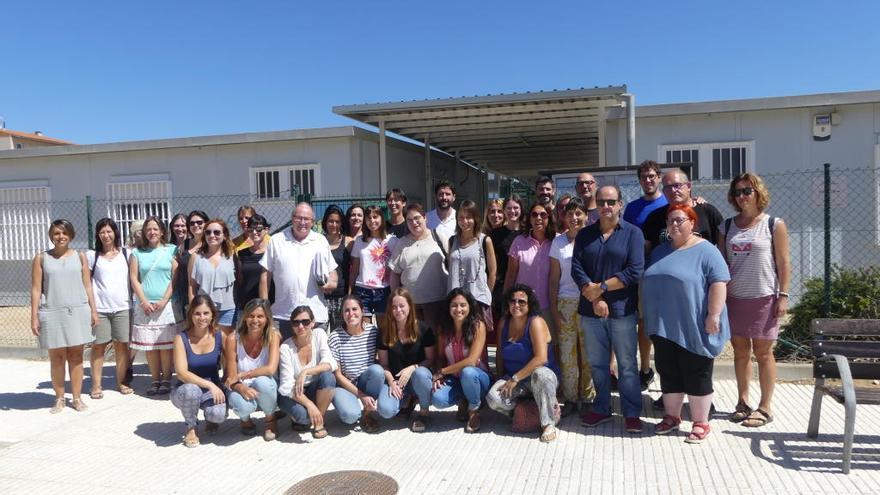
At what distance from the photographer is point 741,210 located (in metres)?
4.56

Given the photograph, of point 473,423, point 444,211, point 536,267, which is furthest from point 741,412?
point 444,211

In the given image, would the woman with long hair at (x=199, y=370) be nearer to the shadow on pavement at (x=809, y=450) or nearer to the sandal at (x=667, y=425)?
the sandal at (x=667, y=425)

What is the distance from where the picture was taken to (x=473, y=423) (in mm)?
4668

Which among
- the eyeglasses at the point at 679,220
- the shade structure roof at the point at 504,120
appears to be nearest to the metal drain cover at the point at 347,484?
the eyeglasses at the point at 679,220

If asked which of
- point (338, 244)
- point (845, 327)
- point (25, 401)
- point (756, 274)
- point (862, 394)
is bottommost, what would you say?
point (25, 401)

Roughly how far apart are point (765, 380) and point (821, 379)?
42cm

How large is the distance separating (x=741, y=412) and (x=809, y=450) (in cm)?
64

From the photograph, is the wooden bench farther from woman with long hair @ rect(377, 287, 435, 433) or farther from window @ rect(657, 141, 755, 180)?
window @ rect(657, 141, 755, 180)

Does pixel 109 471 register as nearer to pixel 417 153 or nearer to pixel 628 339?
pixel 628 339

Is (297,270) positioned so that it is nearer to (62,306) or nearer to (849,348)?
(62,306)

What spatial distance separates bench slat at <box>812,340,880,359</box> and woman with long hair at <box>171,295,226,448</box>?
13.4ft

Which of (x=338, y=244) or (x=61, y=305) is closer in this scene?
(x=61, y=305)

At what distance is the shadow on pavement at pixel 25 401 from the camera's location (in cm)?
573

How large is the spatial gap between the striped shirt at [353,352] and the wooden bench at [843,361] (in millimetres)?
3063
